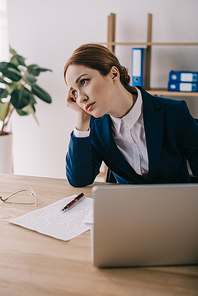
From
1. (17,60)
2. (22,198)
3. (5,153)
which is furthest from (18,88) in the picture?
(22,198)

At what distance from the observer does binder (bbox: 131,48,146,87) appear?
2.56m

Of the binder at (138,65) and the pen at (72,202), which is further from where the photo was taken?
the binder at (138,65)

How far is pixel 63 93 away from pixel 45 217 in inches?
92.2

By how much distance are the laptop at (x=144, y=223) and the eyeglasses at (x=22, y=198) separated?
49cm

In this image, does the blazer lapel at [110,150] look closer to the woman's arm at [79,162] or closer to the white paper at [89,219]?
the woman's arm at [79,162]

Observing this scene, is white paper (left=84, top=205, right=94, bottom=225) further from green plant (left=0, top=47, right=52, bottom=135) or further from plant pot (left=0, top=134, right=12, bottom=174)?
plant pot (left=0, top=134, right=12, bottom=174)

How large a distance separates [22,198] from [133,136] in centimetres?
55

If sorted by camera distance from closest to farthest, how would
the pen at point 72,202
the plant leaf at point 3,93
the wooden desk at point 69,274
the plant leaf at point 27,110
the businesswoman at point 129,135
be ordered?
the wooden desk at point 69,274, the pen at point 72,202, the businesswoman at point 129,135, the plant leaf at point 3,93, the plant leaf at point 27,110

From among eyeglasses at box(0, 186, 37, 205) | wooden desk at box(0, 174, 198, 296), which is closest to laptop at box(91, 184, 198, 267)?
wooden desk at box(0, 174, 198, 296)

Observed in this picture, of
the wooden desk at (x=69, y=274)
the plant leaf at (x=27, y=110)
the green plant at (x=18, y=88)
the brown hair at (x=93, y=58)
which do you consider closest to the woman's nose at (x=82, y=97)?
the brown hair at (x=93, y=58)

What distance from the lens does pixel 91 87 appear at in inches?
42.9

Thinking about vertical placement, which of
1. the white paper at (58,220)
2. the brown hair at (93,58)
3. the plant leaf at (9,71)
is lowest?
the white paper at (58,220)

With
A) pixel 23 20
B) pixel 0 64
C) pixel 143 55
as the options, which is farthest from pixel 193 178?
pixel 23 20

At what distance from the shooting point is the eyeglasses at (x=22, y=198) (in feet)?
3.53
